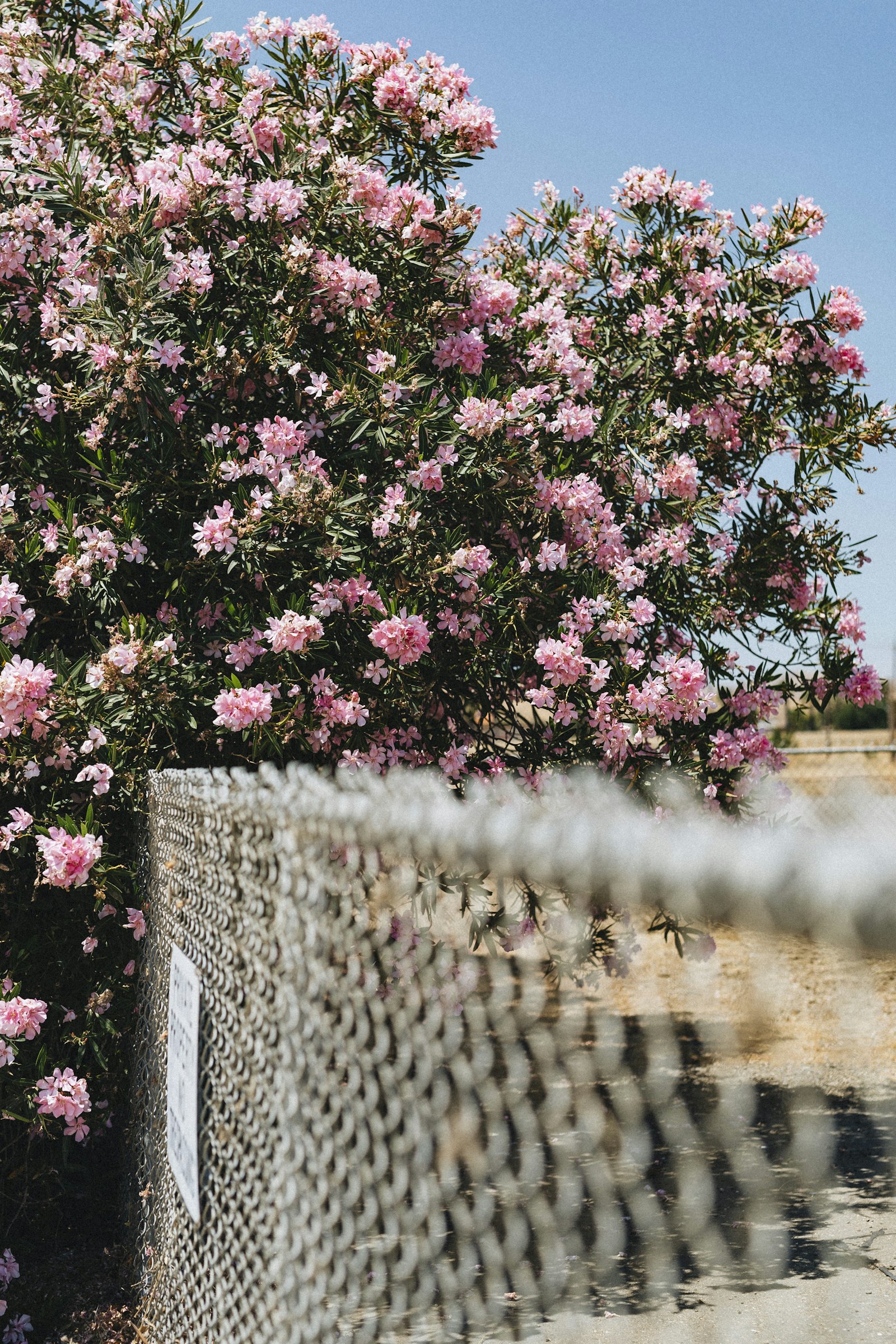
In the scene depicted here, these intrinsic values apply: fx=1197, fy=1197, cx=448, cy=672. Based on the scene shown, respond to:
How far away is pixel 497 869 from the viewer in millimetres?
1431

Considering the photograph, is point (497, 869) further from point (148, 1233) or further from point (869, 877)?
point (148, 1233)

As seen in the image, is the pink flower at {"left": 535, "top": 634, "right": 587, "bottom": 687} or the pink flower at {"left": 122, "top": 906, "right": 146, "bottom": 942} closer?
the pink flower at {"left": 122, "top": 906, "right": 146, "bottom": 942}

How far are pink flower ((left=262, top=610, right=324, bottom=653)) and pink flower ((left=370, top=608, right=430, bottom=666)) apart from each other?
227 mm

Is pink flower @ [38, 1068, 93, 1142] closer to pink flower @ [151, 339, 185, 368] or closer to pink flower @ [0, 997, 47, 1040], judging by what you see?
pink flower @ [0, 997, 47, 1040]

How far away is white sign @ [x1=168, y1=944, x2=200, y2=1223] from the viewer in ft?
8.36

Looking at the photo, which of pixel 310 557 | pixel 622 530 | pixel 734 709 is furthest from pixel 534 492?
pixel 734 709

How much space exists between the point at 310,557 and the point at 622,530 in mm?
1510

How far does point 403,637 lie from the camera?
165 inches

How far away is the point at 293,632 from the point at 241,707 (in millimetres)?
307

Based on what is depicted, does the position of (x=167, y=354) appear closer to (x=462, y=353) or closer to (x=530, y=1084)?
(x=462, y=353)

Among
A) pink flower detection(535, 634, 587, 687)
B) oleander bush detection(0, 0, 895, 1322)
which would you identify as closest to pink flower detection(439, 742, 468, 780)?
oleander bush detection(0, 0, 895, 1322)

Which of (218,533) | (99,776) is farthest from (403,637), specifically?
(99,776)

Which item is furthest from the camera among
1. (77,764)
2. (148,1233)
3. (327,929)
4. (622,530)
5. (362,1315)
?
(622,530)

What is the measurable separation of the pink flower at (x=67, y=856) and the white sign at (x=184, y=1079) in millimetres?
980
